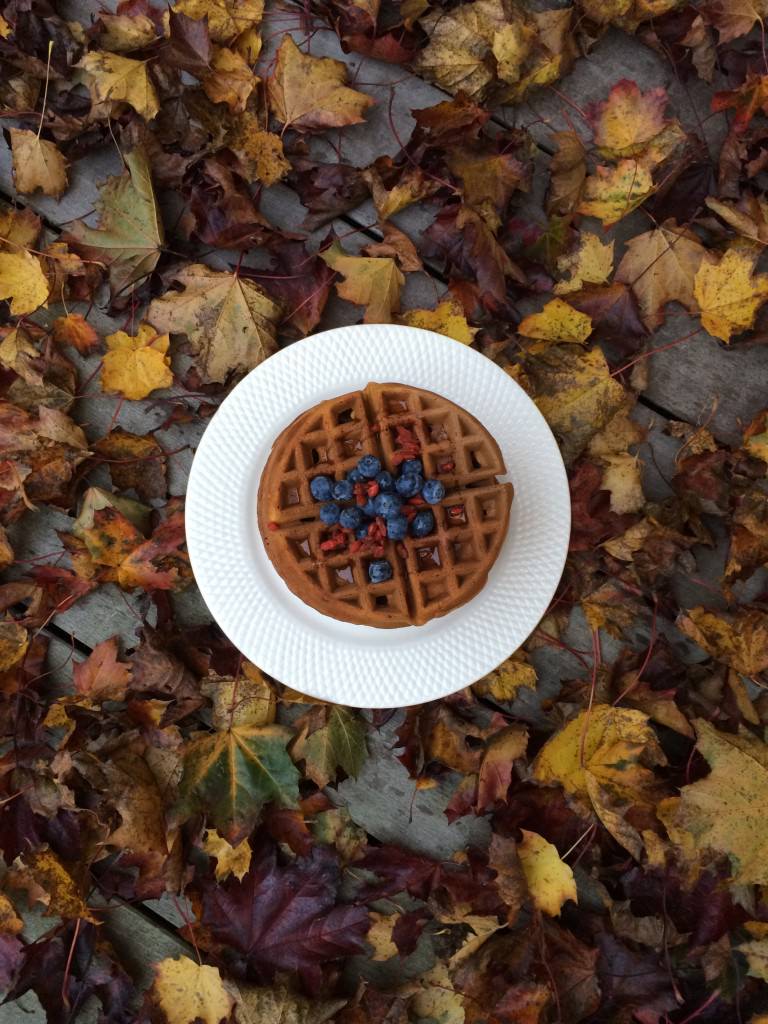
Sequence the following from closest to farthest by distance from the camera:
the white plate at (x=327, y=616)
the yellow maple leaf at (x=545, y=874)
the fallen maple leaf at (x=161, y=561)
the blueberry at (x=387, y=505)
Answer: the blueberry at (x=387, y=505)
the white plate at (x=327, y=616)
the yellow maple leaf at (x=545, y=874)
the fallen maple leaf at (x=161, y=561)

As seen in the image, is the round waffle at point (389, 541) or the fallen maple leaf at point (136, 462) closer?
the round waffle at point (389, 541)

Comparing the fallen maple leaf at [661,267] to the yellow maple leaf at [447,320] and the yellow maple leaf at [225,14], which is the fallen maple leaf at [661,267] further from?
the yellow maple leaf at [225,14]

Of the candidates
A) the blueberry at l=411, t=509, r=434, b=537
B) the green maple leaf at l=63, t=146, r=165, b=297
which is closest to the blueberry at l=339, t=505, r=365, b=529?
the blueberry at l=411, t=509, r=434, b=537

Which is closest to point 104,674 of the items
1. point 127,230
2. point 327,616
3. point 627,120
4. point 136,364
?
point 327,616

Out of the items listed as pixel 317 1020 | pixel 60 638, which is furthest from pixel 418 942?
pixel 60 638

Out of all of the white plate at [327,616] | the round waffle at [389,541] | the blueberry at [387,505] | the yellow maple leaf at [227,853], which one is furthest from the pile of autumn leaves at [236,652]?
the blueberry at [387,505]

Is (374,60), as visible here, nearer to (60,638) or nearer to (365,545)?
(365,545)

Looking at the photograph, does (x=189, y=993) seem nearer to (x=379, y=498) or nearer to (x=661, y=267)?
(x=379, y=498)
